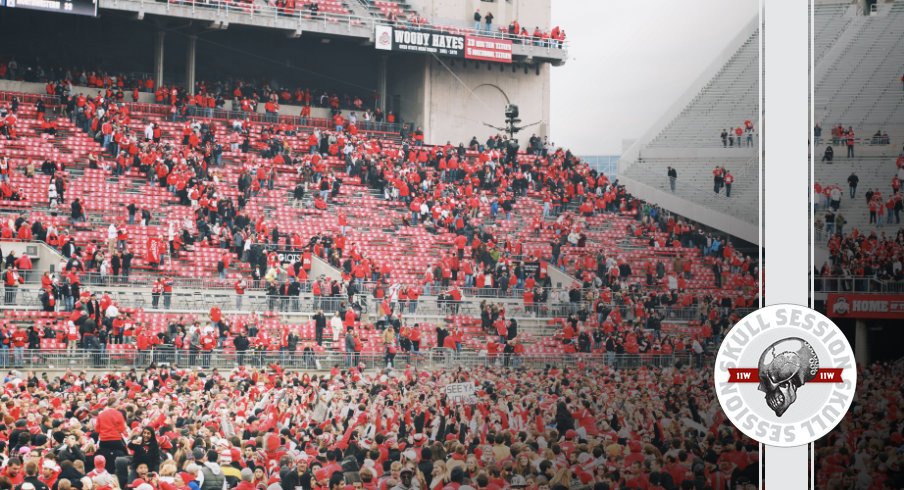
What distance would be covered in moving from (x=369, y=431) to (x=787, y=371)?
3027 mm

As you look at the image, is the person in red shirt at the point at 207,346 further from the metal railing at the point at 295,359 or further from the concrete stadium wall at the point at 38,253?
the concrete stadium wall at the point at 38,253

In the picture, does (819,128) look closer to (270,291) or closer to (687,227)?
(687,227)

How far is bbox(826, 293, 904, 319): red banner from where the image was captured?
805 cm

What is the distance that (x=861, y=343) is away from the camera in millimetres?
7949

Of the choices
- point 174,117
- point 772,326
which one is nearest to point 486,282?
point 174,117

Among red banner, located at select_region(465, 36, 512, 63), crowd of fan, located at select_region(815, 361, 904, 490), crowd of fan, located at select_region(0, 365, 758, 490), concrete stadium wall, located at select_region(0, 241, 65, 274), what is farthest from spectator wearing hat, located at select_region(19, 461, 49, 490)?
red banner, located at select_region(465, 36, 512, 63)

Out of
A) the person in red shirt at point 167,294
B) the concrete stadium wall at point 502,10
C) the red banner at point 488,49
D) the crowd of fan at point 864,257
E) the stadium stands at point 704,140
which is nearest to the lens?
the person in red shirt at point 167,294

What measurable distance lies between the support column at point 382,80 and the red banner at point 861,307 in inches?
173

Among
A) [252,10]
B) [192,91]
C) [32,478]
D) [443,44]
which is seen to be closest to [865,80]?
[443,44]

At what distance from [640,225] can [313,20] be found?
3231 millimetres

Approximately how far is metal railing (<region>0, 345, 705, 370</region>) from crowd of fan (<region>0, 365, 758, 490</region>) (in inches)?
3.7

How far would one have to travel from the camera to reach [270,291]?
816 centimetres

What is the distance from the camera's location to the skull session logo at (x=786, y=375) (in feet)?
14.5

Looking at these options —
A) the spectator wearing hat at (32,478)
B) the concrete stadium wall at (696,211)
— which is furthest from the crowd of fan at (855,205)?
the spectator wearing hat at (32,478)
